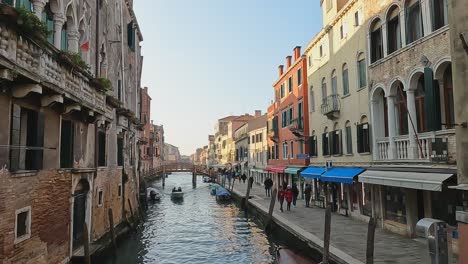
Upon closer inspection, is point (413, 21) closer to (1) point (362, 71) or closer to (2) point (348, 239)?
(1) point (362, 71)

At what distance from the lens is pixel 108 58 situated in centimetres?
1697

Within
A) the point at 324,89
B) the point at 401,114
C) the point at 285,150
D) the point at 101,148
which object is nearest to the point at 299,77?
the point at 324,89

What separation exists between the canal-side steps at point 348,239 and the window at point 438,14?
19.7 ft

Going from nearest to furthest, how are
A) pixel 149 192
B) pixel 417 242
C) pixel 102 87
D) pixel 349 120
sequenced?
pixel 417 242 → pixel 102 87 → pixel 349 120 → pixel 149 192

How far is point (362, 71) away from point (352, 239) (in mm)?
6763

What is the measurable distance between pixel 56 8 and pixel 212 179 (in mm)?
51112

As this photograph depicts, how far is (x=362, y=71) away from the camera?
1562 centimetres

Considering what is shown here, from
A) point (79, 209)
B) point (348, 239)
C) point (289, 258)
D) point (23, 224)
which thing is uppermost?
point (23, 224)

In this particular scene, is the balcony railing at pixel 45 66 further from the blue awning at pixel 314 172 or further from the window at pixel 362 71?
the blue awning at pixel 314 172

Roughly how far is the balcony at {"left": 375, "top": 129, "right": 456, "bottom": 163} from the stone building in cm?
935

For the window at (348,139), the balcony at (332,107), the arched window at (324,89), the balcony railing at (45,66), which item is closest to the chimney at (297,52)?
the arched window at (324,89)

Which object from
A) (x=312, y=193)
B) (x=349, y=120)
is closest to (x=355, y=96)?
(x=349, y=120)

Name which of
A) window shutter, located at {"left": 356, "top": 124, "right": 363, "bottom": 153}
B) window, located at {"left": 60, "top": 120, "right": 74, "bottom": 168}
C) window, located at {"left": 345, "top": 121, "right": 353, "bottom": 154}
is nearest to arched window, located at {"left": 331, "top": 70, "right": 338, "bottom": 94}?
window, located at {"left": 345, "top": 121, "right": 353, "bottom": 154}

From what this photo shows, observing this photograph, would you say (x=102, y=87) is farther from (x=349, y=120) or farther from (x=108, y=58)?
(x=349, y=120)
